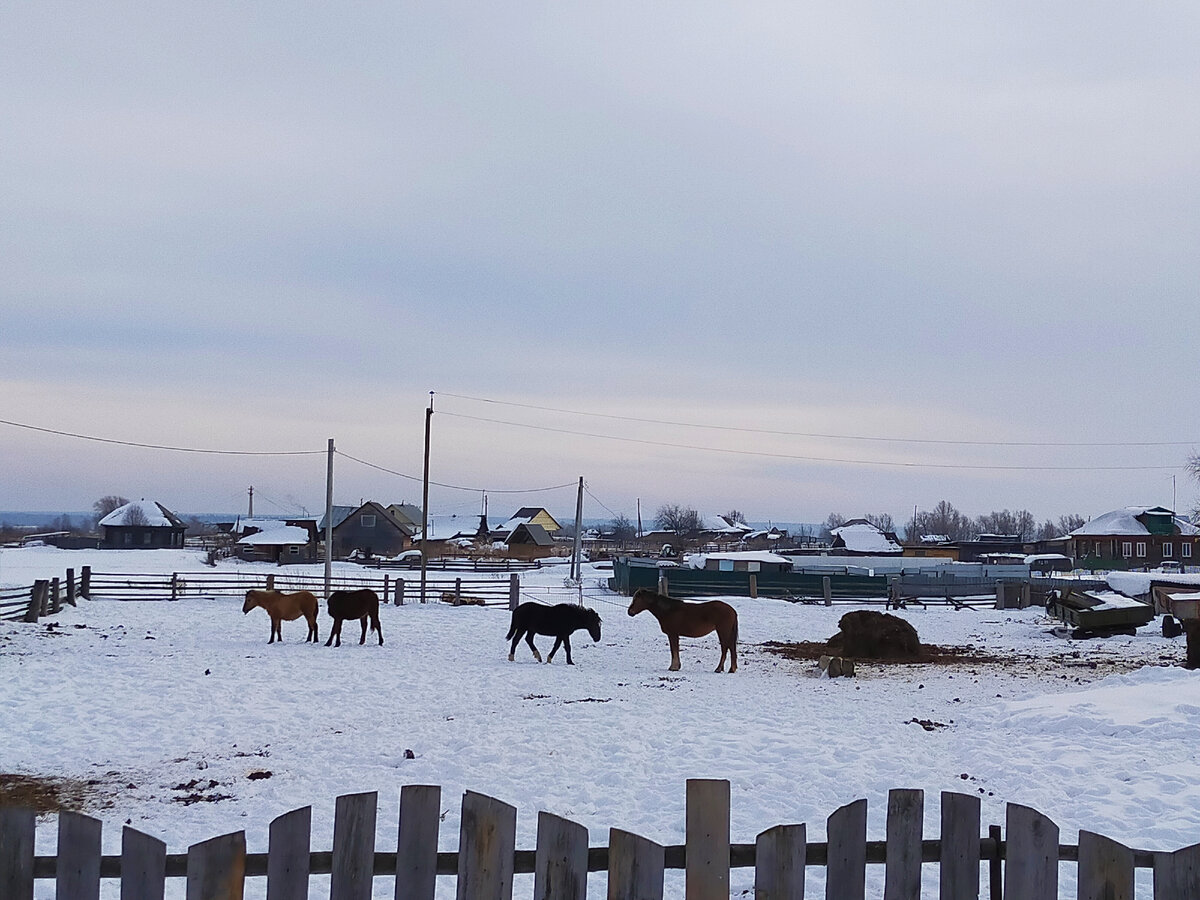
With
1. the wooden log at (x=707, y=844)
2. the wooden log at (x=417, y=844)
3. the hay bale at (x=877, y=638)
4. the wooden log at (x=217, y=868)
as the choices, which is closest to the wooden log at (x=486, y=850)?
the wooden log at (x=417, y=844)

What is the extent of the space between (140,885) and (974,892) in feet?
11.3

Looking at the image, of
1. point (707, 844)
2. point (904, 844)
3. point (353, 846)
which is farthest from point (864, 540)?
point (353, 846)

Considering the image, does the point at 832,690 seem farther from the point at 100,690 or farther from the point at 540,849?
the point at 540,849

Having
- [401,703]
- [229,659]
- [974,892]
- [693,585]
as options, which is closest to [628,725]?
[401,703]

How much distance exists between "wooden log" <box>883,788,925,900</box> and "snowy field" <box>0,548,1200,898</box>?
2161 millimetres

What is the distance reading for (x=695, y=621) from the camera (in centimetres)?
1803

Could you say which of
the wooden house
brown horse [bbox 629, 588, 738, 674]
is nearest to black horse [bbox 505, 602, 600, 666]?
brown horse [bbox 629, 588, 738, 674]

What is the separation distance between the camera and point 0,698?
13008 millimetres

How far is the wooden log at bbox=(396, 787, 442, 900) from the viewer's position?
3.88m

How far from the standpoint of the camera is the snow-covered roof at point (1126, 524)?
78.7 meters

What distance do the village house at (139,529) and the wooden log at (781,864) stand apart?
80100mm

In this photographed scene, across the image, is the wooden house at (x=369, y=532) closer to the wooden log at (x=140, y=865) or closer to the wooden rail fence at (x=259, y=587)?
the wooden rail fence at (x=259, y=587)

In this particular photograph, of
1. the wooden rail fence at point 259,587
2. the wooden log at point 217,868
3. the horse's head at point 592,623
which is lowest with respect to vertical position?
→ the wooden rail fence at point 259,587

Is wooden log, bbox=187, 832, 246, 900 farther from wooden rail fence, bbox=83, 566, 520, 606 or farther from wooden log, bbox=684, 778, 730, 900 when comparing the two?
wooden rail fence, bbox=83, 566, 520, 606
